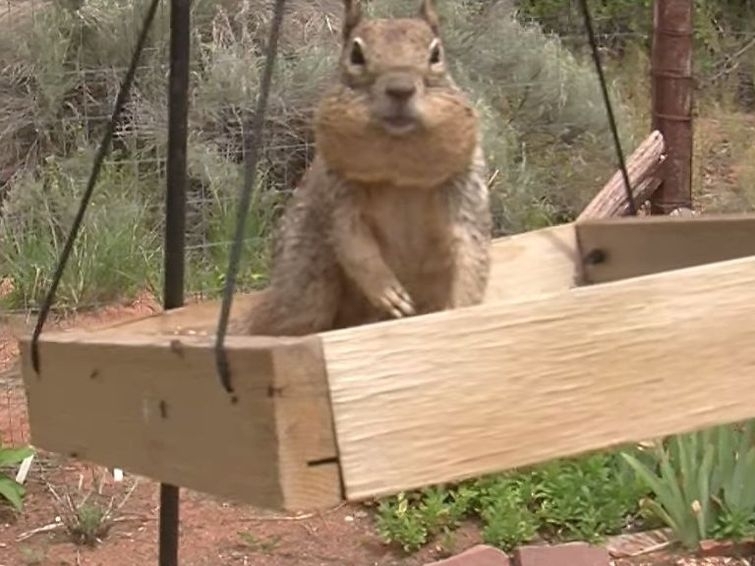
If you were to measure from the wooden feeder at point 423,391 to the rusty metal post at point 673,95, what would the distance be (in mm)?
4071

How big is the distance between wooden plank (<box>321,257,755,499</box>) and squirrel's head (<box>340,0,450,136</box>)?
1.78ft

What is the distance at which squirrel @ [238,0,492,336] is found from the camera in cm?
249

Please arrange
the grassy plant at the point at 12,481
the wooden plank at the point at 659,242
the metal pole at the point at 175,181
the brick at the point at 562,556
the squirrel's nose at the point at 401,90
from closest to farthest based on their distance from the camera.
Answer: the squirrel's nose at the point at 401,90 < the metal pole at the point at 175,181 < the wooden plank at the point at 659,242 < the brick at the point at 562,556 < the grassy plant at the point at 12,481

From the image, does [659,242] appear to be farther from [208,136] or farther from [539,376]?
[208,136]

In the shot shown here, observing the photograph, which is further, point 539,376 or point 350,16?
point 350,16

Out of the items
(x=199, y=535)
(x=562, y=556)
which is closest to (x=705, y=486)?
(x=562, y=556)

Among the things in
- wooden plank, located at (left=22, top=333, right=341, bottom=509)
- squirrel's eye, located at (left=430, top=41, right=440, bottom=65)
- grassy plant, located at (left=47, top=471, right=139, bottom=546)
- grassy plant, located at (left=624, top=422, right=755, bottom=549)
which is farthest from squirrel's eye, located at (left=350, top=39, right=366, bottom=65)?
grassy plant, located at (left=47, top=471, right=139, bottom=546)

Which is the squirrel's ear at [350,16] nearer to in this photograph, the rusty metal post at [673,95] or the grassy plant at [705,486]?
the grassy plant at [705,486]

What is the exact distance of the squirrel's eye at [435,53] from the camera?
8.28ft

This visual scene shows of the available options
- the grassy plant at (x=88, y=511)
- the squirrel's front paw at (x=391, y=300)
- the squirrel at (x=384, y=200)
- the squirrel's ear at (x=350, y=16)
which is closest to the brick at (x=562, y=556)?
the grassy plant at (x=88, y=511)

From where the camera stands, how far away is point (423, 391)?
1888 millimetres

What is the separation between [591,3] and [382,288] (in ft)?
26.8

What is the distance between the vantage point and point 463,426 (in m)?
1.93

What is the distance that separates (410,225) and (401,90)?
492mm
